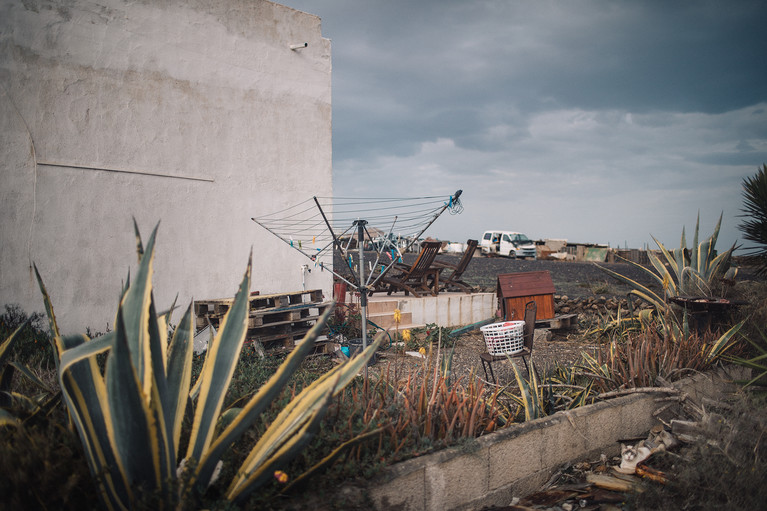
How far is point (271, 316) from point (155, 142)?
3.05 meters

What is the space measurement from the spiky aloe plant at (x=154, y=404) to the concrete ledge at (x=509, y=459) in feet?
1.75

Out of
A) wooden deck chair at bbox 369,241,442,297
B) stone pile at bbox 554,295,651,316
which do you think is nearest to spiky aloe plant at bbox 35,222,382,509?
wooden deck chair at bbox 369,241,442,297

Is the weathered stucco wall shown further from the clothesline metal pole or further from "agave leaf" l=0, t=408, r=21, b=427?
"agave leaf" l=0, t=408, r=21, b=427

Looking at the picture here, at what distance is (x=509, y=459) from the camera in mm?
2500

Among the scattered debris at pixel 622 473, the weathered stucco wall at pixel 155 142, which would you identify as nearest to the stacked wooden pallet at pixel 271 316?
the weathered stucco wall at pixel 155 142

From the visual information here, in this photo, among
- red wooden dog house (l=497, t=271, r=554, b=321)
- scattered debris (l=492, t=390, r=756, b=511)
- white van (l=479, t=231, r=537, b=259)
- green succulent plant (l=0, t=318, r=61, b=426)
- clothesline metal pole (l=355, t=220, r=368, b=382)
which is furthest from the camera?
white van (l=479, t=231, r=537, b=259)

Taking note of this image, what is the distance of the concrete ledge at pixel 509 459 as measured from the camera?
82.9 inches

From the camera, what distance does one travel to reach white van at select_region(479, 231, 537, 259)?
24.9 m

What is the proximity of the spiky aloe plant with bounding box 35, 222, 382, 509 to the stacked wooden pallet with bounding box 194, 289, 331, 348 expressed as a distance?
11.2 feet

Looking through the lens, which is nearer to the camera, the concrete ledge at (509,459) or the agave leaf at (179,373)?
the agave leaf at (179,373)

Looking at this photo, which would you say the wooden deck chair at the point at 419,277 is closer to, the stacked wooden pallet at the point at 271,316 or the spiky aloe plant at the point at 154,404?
the stacked wooden pallet at the point at 271,316

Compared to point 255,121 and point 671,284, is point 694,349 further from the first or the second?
point 255,121

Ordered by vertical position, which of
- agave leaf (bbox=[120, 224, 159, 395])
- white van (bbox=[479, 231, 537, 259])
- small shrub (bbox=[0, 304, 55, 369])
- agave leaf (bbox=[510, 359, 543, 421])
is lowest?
agave leaf (bbox=[510, 359, 543, 421])

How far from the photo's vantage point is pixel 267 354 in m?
4.95
